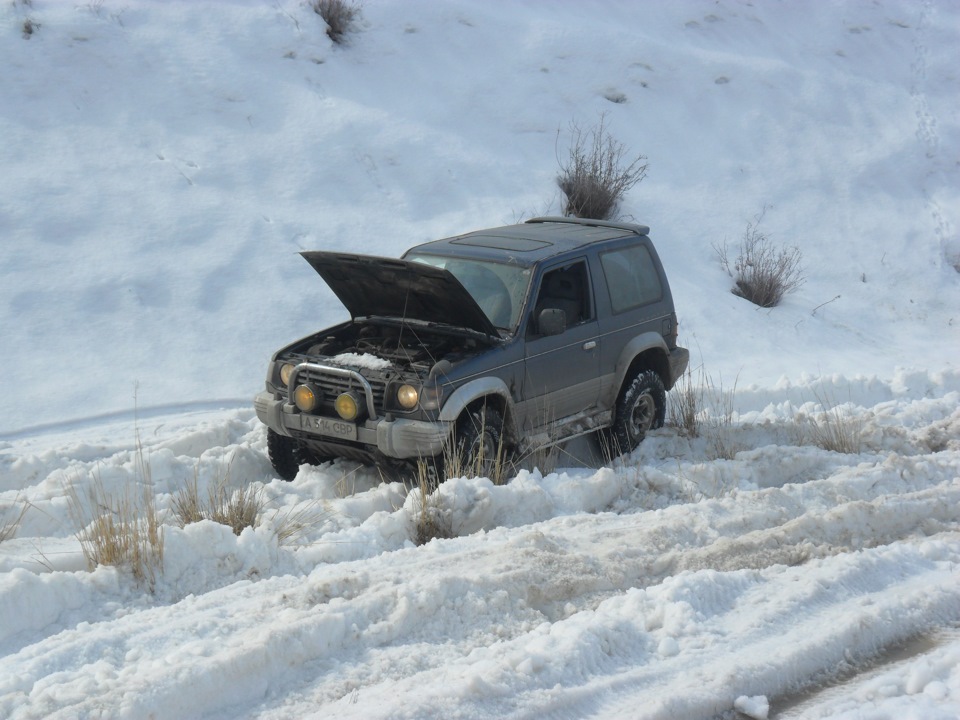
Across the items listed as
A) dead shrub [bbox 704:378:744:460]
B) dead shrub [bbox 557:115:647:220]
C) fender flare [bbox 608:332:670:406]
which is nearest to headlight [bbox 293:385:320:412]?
fender flare [bbox 608:332:670:406]

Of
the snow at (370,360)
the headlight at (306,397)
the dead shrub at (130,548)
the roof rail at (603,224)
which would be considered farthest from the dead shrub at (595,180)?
the dead shrub at (130,548)

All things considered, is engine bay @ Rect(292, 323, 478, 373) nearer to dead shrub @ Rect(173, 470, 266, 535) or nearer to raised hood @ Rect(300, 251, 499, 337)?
raised hood @ Rect(300, 251, 499, 337)

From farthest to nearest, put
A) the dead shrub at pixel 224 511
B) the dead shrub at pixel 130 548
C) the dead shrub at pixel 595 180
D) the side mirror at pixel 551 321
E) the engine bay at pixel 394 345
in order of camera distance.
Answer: the dead shrub at pixel 595 180, the side mirror at pixel 551 321, the engine bay at pixel 394 345, the dead shrub at pixel 224 511, the dead shrub at pixel 130 548

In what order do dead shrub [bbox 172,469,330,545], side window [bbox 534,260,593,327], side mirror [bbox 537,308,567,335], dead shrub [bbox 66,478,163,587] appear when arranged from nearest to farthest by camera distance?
1. dead shrub [bbox 66,478,163,587]
2. dead shrub [bbox 172,469,330,545]
3. side mirror [bbox 537,308,567,335]
4. side window [bbox 534,260,593,327]

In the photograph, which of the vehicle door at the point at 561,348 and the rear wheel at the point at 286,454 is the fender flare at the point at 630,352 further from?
the rear wheel at the point at 286,454

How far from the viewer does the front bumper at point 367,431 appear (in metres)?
6.67

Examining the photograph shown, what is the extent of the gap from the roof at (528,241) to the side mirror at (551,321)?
444 mm

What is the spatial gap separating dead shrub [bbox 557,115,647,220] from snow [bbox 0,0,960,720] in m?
0.32

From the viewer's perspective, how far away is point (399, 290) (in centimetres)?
741

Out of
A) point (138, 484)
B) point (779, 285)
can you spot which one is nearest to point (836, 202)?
point (779, 285)

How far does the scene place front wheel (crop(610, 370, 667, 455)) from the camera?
26.9ft

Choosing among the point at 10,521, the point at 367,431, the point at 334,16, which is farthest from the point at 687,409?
the point at 334,16

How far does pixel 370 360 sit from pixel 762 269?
695 cm

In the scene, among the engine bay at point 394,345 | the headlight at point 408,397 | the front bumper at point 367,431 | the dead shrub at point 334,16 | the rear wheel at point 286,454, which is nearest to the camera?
the front bumper at point 367,431
